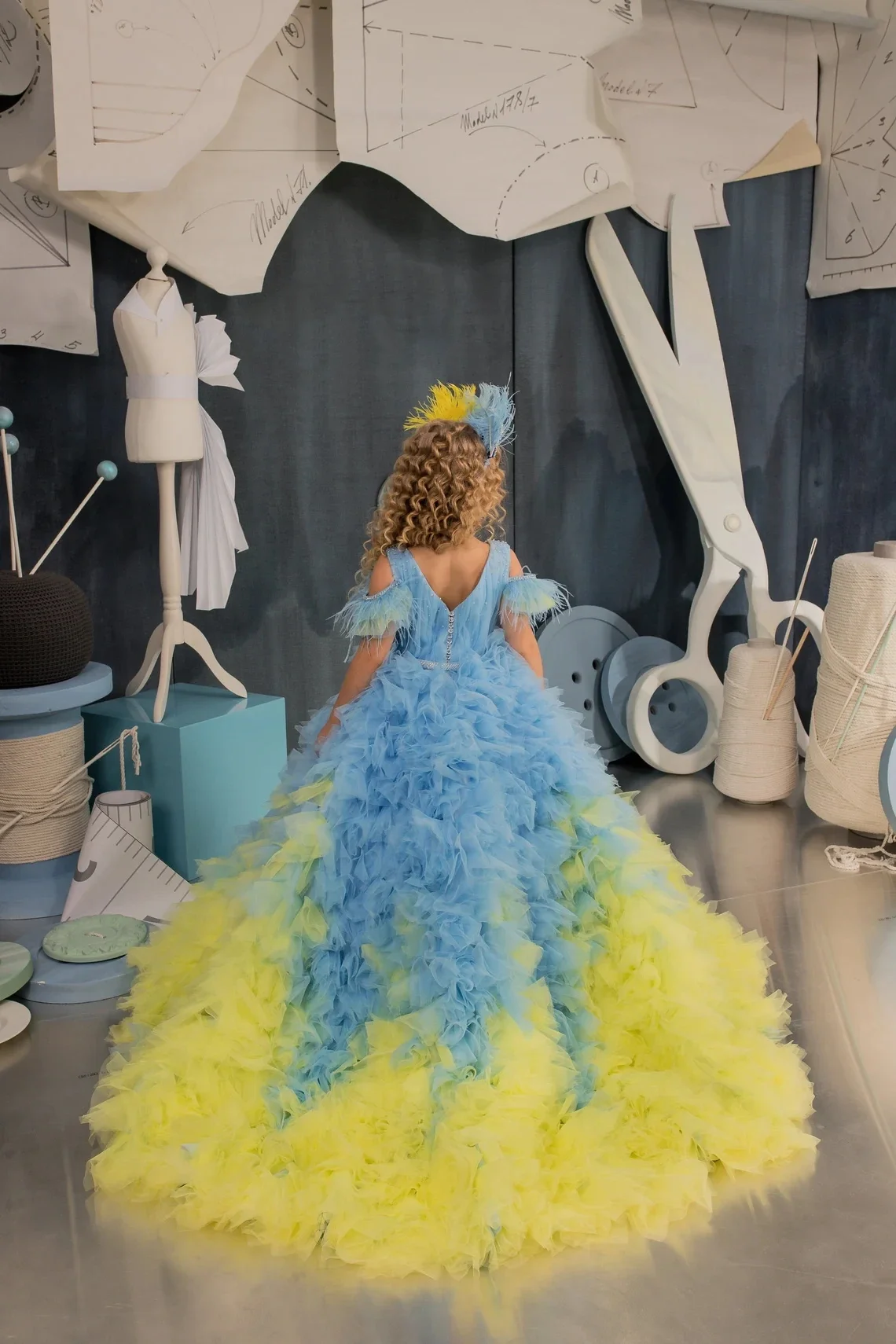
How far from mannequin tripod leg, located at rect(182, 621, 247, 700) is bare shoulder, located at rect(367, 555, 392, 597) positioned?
994 mm

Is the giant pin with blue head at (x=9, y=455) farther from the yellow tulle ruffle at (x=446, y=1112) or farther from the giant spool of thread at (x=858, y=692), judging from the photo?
the giant spool of thread at (x=858, y=692)

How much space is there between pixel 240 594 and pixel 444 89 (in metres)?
1.39

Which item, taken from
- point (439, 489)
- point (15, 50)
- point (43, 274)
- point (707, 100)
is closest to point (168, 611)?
point (43, 274)

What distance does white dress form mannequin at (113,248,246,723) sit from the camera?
2.73m

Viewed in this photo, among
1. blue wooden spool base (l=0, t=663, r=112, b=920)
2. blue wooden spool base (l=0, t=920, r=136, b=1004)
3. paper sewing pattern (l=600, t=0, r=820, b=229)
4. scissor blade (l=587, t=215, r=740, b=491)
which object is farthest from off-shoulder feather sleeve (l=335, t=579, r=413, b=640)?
paper sewing pattern (l=600, t=0, r=820, b=229)

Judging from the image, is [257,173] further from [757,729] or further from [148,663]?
[757,729]

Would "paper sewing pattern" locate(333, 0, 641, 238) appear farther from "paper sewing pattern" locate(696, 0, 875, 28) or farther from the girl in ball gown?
the girl in ball gown

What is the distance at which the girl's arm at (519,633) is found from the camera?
216 centimetres

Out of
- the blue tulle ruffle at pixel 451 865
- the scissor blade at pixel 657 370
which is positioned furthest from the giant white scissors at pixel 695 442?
the blue tulle ruffle at pixel 451 865

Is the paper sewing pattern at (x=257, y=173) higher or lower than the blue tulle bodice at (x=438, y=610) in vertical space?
higher

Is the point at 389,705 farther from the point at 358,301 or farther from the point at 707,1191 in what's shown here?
the point at 358,301

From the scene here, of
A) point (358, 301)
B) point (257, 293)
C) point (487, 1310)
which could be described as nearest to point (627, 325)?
point (358, 301)

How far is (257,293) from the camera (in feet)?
10.5

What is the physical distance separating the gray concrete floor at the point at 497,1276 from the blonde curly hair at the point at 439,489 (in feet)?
3.57
